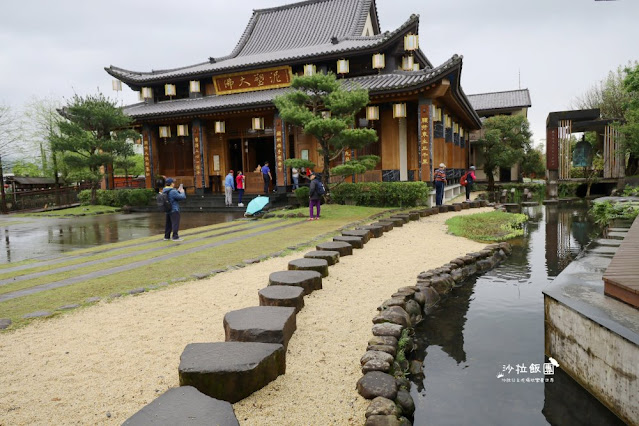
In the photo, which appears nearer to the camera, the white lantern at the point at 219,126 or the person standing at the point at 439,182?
the person standing at the point at 439,182

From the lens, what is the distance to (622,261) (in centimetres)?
479

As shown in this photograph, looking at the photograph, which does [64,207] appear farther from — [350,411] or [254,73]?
[350,411]

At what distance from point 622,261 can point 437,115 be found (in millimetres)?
15043

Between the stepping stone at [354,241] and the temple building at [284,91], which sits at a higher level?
the temple building at [284,91]

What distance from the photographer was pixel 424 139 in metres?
17.7

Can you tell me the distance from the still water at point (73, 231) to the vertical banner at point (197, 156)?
12.7 ft

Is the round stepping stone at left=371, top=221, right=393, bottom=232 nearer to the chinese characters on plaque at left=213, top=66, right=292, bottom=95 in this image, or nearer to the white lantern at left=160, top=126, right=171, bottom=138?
the chinese characters on plaque at left=213, top=66, right=292, bottom=95

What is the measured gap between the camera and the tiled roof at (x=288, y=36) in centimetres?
2323

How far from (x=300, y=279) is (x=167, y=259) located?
155 inches

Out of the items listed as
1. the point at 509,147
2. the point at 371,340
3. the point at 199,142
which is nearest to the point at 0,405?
the point at 371,340

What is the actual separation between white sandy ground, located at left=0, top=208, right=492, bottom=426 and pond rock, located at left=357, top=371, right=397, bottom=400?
70mm

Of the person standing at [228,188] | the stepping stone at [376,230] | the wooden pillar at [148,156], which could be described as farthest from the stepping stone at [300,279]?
the wooden pillar at [148,156]

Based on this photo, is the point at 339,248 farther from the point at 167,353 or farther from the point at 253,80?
the point at 253,80

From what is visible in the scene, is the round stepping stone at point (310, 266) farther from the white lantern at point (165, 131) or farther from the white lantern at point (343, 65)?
the white lantern at point (165, 131)
